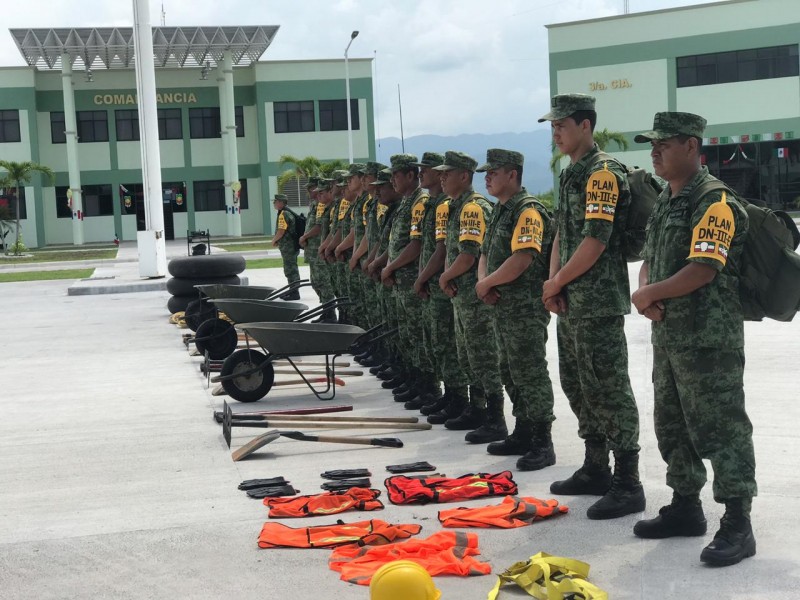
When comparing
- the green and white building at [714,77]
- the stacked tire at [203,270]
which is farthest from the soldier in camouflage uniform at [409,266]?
the green and white building at [714,77]

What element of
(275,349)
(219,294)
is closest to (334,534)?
(275,349)

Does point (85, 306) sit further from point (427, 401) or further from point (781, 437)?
point (781, 437)

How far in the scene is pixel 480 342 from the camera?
7.07m

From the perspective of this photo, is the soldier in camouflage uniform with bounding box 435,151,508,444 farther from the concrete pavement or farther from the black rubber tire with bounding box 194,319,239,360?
the black rubber tire with bounding box 194,319,239,360

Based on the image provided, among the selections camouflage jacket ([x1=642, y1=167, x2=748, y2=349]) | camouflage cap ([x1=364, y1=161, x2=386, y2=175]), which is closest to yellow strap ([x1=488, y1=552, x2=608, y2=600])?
camouflage jacket ([x1=642, y1=167, x2=748, y2=349])

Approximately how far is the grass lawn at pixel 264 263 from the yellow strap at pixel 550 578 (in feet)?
76.4

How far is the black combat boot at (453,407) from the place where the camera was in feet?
25.5

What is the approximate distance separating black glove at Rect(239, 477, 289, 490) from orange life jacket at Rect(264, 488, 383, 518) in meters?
0.34

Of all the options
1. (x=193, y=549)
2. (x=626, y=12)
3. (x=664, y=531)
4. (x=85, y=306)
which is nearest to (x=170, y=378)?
(x=193, y=549)

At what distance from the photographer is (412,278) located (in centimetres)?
844

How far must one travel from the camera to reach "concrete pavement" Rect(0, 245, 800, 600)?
4449 millimetres

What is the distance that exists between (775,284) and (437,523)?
1960 millimetres

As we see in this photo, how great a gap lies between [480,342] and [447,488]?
5.15ft

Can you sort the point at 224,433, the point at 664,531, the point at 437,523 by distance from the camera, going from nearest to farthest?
the point at 664,531
the point at 437,523
the point at 224,433
